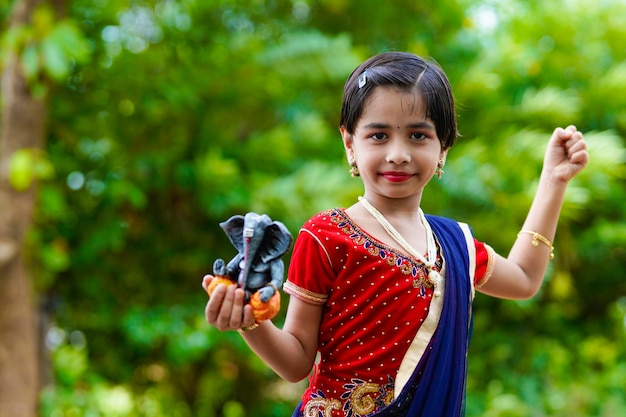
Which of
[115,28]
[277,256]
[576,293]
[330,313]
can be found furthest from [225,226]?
[576,293]

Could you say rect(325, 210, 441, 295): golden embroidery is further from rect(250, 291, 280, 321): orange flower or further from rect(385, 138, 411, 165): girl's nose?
rect(250, 291, 280, 321): orange flower

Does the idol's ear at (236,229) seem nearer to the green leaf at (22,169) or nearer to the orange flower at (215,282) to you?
the orange flower at (215,282)

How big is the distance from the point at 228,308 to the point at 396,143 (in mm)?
366

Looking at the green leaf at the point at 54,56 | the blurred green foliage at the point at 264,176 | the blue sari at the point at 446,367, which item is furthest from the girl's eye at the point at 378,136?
the blurred green foliage at the point at 264,176

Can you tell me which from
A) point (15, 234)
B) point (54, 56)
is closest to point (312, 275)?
point (54, 56)

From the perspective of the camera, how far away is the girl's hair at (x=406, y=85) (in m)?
1.14

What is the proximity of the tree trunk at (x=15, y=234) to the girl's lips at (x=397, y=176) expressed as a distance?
2.01 metres

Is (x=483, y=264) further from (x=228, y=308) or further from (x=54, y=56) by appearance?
(x=54, y=56)

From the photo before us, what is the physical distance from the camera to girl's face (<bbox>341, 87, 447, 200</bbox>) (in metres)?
1.13

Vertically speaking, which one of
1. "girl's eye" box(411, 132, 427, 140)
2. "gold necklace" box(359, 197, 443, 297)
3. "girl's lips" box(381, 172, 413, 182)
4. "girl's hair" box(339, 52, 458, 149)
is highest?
"girl's hair" box(339, 52, 458, 149)

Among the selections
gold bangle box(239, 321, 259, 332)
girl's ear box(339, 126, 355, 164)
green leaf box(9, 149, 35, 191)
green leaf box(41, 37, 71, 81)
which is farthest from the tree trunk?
gold bangle box(239, 321, 259, 332)

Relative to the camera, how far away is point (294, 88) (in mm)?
3479

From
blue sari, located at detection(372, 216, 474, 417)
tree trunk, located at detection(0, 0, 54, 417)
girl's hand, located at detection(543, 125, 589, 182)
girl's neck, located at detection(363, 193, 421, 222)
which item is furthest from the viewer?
tree trunk, located at detection(0, 0, 54, 417)

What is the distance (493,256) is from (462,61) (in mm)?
2724
